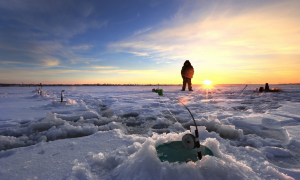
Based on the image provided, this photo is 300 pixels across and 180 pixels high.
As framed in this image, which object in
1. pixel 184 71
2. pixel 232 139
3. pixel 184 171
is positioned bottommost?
pixel 232 139

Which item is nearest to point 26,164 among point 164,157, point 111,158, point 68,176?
point 68,176

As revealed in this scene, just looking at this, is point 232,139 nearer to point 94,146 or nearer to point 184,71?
point 94,146

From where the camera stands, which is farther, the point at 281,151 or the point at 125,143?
the point at 125,143

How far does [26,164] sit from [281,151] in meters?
4.99

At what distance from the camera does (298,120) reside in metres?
5.22

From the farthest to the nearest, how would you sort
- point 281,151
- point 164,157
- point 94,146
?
1. point 94,146
2. point 281,151
3. point 164,157

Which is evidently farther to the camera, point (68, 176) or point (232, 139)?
point (232, 139)

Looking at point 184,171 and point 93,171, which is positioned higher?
point 184,171

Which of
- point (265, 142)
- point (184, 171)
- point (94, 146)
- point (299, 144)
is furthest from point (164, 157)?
point (299, 144)

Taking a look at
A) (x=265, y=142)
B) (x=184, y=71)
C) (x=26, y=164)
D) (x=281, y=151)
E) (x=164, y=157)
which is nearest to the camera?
(x=164, y=157)

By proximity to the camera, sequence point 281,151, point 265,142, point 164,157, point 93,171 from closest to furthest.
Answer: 1. point 164,157
2. point 93,171
3. point 281,151
4. point 265,142

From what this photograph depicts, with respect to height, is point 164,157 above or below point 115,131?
above

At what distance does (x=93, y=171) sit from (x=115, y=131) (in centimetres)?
196

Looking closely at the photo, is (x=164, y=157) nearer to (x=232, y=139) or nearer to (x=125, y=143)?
(x=125, y=143)
